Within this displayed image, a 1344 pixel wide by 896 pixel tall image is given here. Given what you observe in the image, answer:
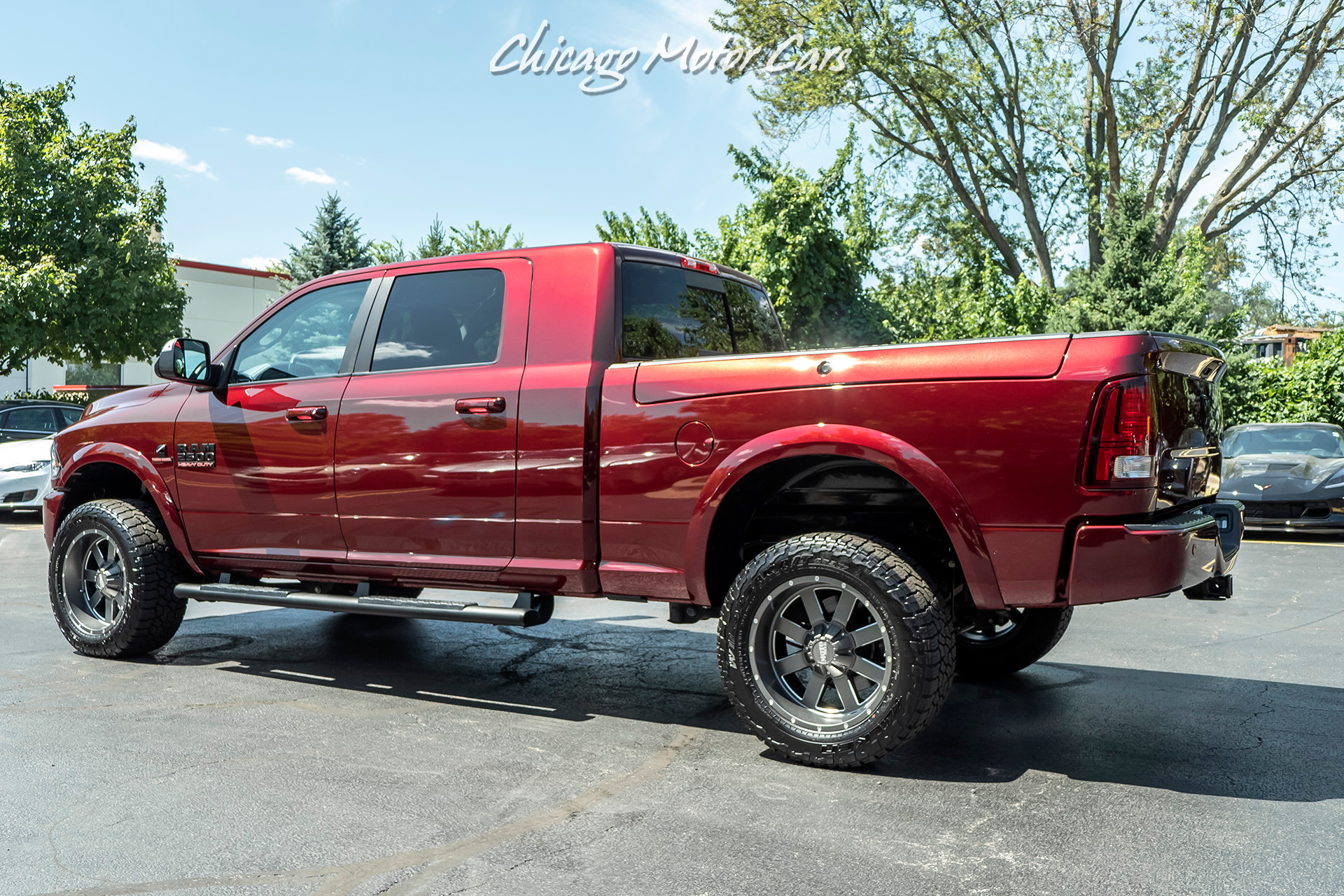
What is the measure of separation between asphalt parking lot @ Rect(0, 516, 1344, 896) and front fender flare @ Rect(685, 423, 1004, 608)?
764 mm

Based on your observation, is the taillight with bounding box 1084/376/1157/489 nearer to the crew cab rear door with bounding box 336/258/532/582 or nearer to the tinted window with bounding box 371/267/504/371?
the crew cab rear door with bounding box 336/258/532/582

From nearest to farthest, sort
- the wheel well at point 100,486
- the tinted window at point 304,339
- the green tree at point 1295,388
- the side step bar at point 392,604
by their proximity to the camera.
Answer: the side step bar at point 392,604, the tinted window at point 304,339, the wheel well at point 100,486, the green tree at point 1295,388

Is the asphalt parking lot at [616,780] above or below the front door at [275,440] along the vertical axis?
below

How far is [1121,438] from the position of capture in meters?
3.65

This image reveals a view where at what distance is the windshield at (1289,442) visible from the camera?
535 inches

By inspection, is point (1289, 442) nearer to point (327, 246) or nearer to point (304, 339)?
point (304, 339)

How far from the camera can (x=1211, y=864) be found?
3119mm

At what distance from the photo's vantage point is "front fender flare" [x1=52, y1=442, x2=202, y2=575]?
5805 mm

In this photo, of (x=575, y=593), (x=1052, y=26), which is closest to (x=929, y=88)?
(x=1052, y=26)

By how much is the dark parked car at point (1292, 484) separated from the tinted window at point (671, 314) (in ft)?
26.8

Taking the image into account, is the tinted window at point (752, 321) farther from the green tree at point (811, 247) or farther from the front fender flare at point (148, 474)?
the green tree at point (811, 247)

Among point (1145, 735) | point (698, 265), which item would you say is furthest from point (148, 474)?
point (1145, 735)

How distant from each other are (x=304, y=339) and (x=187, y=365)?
0.62 metres

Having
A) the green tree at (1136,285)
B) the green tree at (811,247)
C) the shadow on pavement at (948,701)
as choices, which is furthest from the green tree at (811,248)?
the shadow on pavement at (948,701)
